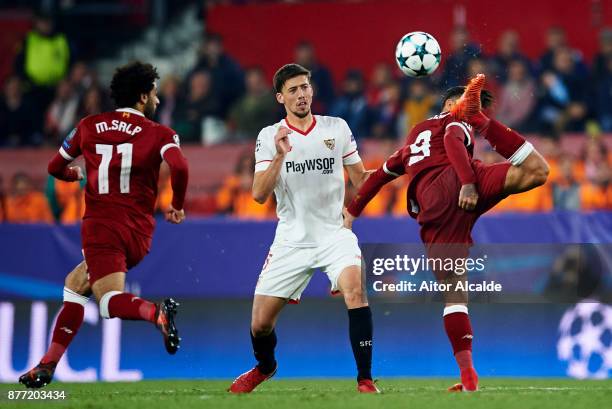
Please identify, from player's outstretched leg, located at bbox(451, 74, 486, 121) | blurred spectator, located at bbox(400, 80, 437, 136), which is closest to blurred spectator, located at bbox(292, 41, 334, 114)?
blurred spectator, located at bbox(400, 80, 437, 136)

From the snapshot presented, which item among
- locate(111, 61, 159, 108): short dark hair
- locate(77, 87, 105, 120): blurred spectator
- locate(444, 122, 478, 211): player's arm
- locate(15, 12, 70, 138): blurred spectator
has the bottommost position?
locate(444, 122, 478, 211): player's arm

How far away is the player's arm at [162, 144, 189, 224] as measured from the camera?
25.4 ft

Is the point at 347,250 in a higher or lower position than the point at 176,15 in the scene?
lower

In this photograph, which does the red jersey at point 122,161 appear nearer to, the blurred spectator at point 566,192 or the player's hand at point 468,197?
the player's hand at point 468,197


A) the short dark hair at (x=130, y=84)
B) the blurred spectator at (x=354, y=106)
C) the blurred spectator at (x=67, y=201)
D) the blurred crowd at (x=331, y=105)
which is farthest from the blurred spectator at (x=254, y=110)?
the short dark hair at (x=130, y=84)

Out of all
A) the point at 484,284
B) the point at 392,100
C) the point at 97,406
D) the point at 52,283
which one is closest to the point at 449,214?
the point at 484,284

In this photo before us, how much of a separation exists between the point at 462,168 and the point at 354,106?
675 centimetres

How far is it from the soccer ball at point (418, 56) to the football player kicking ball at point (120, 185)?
7.16 feet

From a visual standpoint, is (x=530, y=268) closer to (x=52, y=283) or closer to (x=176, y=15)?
(x=52, y=283)

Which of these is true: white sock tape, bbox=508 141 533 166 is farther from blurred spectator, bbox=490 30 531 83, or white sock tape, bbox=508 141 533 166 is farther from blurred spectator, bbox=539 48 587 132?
blurred spectator, bbox=539 48 587 132

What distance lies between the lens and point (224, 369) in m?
11.3

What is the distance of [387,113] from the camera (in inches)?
574

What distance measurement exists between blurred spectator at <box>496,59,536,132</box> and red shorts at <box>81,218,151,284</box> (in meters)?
7.12

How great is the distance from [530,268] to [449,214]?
286cm
